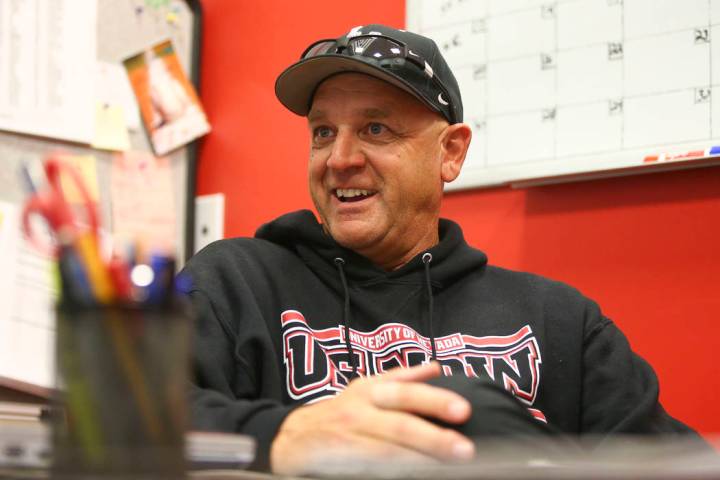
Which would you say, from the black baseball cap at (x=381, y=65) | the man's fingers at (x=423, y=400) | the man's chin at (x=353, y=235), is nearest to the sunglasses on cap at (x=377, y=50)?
the black baseball cap at (x=381, y=65)

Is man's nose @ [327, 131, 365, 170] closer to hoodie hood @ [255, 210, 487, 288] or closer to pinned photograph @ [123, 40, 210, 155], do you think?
hoodie hood @ [255, 210, 487, 288]

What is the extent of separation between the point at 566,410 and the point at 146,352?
986mm

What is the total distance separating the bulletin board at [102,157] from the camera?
5.51ft

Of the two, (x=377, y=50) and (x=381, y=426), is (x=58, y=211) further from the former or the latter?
(x=377, y=50)

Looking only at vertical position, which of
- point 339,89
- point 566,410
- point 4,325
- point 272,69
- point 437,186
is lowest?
point 566,410

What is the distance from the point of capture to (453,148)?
157 centimetres

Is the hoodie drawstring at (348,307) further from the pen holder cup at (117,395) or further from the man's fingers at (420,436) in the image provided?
the pen holder cup at (117,395)

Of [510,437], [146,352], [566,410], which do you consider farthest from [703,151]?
[146,352]

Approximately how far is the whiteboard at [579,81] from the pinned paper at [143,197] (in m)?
0.65

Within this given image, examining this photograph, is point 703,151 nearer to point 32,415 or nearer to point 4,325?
point 32,415

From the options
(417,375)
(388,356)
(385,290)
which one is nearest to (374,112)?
(385,290)

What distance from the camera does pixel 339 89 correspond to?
145 cm

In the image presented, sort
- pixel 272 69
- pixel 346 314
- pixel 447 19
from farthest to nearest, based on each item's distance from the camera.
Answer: pixel 272 69 → pixel 447 19 → pixel 346 314

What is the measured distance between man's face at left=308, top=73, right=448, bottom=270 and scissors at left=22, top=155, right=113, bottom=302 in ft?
2.96
